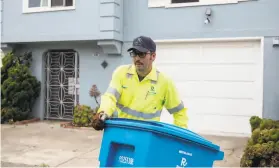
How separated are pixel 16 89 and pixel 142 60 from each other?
762cm

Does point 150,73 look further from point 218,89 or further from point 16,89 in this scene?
point 16,89

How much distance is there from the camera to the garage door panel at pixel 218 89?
26.7 feet

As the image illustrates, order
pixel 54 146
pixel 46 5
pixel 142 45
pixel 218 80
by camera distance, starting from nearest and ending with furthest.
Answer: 1. pixel 142 45
2. pixel 54 146
3. pixel 218 80
4. pixel 46 5

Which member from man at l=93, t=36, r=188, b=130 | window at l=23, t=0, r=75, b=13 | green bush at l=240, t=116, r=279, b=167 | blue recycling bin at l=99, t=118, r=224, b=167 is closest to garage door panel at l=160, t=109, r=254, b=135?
green bush at l=240, t=116, r=279, b=167

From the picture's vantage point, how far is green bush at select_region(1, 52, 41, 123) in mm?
9625

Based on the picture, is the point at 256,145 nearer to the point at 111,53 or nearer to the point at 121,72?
the point at 121,72

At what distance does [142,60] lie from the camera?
2789mm

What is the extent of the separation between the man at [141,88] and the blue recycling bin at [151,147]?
40 cm

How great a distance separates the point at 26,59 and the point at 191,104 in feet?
15.8

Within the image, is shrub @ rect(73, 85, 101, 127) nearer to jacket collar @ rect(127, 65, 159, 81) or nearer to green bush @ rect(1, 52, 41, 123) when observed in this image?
green bush @ rect(1, 52, 41, 123)

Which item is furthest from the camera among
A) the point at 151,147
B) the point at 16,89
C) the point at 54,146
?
the point at 16,89

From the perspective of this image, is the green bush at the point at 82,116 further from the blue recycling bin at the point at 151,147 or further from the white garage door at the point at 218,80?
the blue recycling bin at the point at 151,147

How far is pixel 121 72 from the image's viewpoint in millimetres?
2867

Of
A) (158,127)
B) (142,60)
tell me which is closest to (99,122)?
(158,127)
